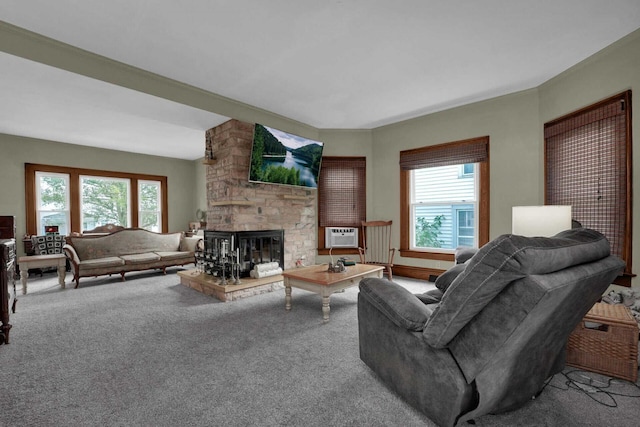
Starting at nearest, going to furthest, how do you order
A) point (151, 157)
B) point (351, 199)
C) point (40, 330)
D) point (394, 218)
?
point (40, 330), point (394, 218), point (351, 199), point (151, 157)

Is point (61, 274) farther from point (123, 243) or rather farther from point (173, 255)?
point (173, 255)

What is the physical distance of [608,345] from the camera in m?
1.85

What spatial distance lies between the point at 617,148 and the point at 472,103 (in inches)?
74.1

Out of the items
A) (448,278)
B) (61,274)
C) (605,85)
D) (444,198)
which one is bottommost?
(61,274)

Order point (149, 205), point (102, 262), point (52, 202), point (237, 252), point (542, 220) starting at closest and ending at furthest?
point (542, 220)
point (237, 252)
point (102, 262)
point (52, 202)
point (149, 205)

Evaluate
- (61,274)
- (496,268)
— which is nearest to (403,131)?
(496,268)

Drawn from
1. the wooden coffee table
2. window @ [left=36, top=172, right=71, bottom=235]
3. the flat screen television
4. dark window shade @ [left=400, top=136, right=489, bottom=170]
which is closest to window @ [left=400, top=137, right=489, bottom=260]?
dark window shade @ [left=400, top=136, right=489, bottom=170]

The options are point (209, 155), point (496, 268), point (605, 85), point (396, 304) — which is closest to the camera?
point (496, 268)

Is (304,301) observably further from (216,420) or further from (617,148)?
(617,148)

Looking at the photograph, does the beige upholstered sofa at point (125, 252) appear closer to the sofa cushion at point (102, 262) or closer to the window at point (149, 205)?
the sofa cushion at point (102, 262)

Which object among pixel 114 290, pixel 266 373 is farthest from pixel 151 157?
pixel 266 373

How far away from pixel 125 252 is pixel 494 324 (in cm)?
594

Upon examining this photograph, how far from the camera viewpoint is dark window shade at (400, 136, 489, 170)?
13.5 feet

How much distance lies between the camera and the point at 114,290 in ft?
13.4
